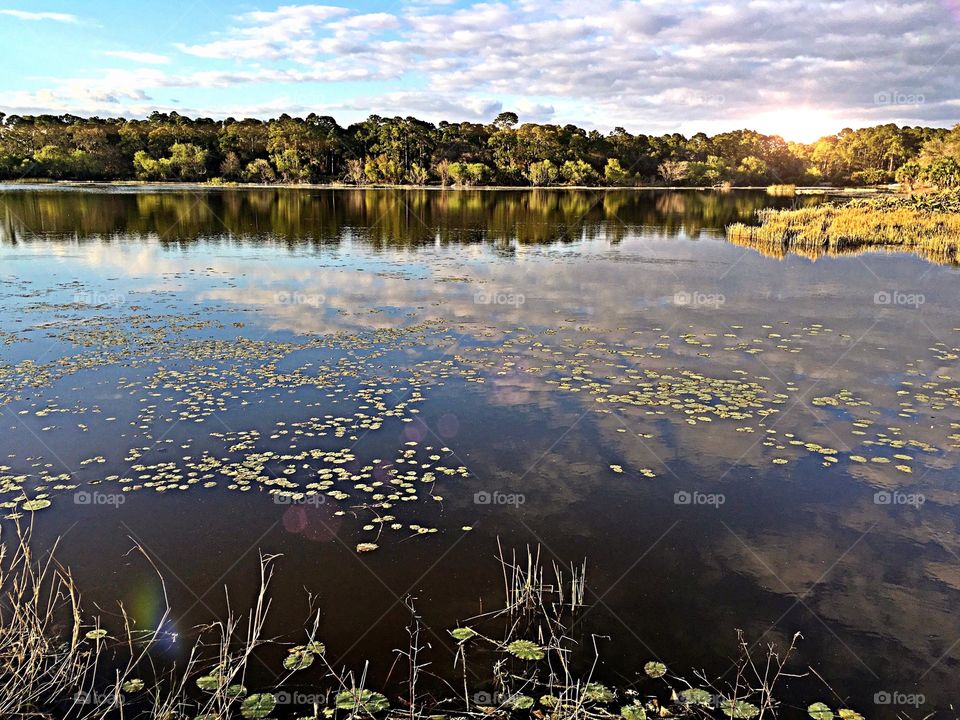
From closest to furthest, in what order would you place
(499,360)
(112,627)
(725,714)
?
(725,714)
(112,627)
(499,360)

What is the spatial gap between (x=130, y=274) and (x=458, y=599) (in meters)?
20.2

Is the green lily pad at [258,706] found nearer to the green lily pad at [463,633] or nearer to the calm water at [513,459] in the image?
the calm water at [513,459]

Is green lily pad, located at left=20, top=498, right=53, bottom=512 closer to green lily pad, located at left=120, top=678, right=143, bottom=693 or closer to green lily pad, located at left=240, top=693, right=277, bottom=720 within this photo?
green lily pad, located at left=120, top=678, right=143, bottom=693

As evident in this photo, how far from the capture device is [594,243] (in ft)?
107

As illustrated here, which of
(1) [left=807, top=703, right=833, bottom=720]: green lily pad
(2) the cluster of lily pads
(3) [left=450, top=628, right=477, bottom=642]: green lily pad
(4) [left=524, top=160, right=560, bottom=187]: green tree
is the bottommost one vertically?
(1) [left=807, top=703, right=833, bottom=720]: green lily pad

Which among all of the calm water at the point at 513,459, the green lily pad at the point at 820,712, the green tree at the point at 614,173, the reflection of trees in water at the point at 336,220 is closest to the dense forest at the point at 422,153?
the green tree at the point at 614,173

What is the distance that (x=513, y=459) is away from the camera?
29.2 ft

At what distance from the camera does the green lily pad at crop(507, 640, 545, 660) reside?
18.0 feet

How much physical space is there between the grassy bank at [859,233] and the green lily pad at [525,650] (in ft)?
88.3

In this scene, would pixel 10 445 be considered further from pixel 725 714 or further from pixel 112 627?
pixel 725 714

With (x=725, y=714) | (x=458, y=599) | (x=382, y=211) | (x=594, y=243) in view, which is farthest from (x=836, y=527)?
(x=382, y=211)

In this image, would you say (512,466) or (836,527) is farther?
(512,466)

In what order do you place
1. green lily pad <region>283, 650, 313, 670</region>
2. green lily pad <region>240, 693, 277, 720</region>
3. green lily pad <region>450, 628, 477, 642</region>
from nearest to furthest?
green lily pad <region>240, 693, 277, 720</region>, green lily pad <region>283, 650, 313, 670</region>, green lily pad <region>450, 628, 477, 642</region>

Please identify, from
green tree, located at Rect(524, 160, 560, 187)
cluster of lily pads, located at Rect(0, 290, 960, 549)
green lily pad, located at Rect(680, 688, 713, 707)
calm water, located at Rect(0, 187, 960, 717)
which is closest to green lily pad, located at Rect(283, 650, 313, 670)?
calm water, located at Rect(0, 187, 960, 717)
